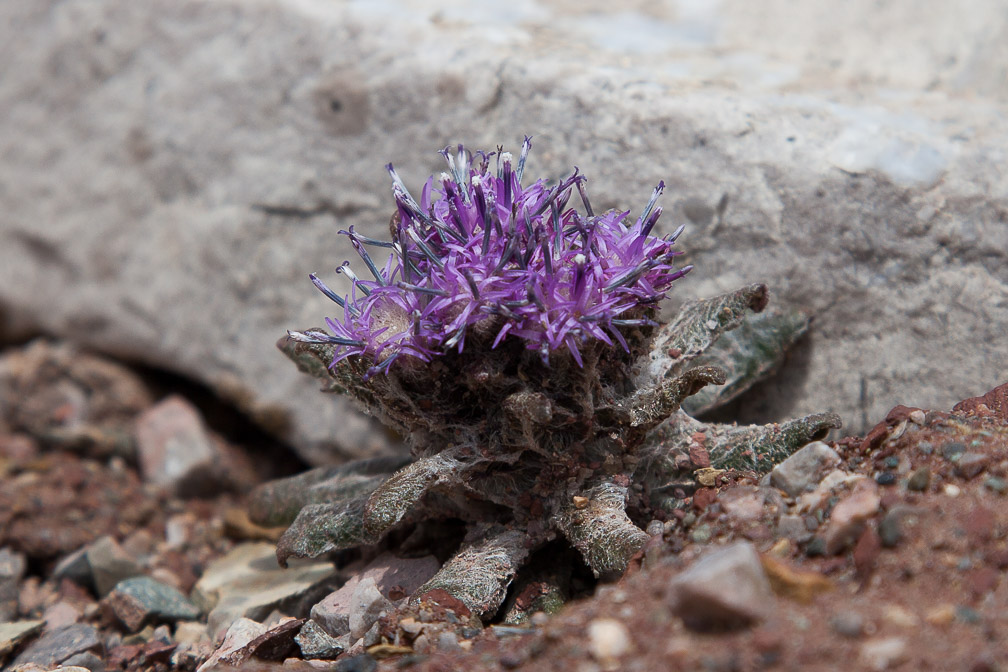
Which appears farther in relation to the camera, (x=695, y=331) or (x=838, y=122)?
(x=838, y=122)

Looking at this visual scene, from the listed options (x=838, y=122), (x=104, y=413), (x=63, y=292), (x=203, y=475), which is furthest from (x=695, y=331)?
(x=63, y=292)

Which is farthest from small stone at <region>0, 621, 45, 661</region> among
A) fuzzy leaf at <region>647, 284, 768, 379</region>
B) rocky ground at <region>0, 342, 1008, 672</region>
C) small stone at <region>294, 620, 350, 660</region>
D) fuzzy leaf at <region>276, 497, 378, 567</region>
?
fuzzy leaf at <region>647, 284, 768, 379</region>

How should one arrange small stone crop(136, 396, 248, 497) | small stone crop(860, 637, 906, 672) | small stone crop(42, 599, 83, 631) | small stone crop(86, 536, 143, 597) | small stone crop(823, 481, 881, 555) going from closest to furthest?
1. small stone crop(860, 637, 906, 672)
2. small stone crop(823, 481, 881, 555)
3. small stone crop(42, 599, 83, 631)
4. small stone crop(86, 536, 143, 597)
5. small stone crop(136, 396, 248, 497)

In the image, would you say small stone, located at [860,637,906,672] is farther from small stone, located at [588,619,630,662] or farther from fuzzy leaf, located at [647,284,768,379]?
fuzzy leaf, located at [647,284,768,379]

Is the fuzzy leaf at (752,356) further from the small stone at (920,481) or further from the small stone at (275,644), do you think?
the small stone at (275,644)

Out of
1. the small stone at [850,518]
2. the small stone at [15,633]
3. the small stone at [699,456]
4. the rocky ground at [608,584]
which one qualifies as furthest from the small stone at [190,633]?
the small stone at [850,518]

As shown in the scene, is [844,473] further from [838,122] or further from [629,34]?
[629,34]

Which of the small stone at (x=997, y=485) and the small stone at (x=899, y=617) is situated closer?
the small stone at (x=899, y=617)

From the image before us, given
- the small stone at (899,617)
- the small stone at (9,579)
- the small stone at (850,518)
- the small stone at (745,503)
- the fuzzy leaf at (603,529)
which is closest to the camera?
the small stone at (899,617)
